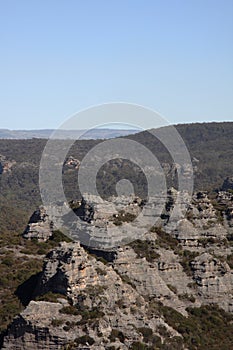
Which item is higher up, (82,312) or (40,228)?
(40,228)

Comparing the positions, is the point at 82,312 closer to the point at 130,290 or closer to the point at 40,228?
the point at 130,290

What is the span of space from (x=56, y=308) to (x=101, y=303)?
276cm

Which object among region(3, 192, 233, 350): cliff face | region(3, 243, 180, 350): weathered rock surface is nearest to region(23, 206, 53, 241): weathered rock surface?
region(3, 192, 233, 350): cliff face

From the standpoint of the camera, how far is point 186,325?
49719 mm

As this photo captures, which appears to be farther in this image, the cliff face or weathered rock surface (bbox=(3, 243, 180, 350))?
the cliff face

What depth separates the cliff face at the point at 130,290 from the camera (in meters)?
41.7

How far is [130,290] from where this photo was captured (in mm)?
47156

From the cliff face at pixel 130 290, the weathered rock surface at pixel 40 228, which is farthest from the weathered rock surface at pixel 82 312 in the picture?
the weathered rock surface at pixel 40 228

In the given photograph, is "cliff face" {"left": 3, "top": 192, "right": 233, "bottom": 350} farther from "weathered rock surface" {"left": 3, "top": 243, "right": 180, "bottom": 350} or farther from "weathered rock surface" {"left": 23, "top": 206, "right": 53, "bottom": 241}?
"weathered rock surface" {"left": 23, "top": 206, "right": 53, "bottom": 241}

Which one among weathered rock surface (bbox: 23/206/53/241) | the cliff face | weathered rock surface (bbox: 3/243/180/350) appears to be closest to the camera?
weathered rock surface (bbox: 3/243/180/350)

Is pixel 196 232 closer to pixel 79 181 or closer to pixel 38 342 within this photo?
pixel 38 342

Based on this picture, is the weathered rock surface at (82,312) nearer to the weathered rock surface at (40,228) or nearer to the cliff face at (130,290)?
the cliff face at (130,290)

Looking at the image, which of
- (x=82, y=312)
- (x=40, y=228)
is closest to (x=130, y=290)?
(x=82, y=312)

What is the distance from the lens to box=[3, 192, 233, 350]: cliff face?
1640 inches
